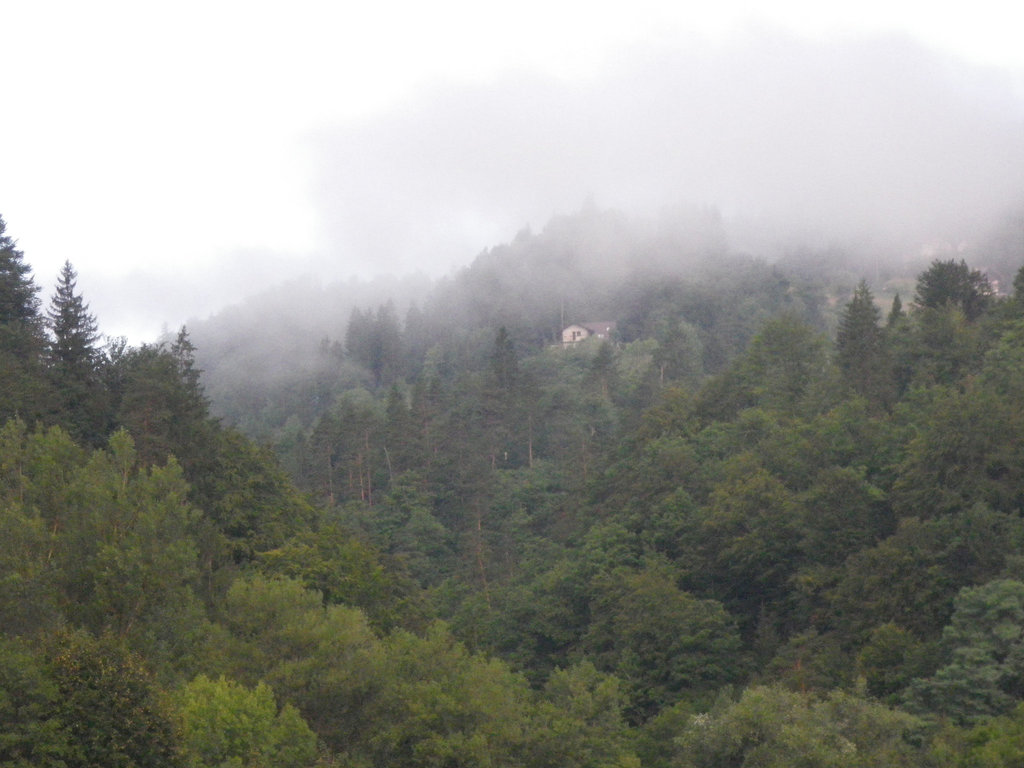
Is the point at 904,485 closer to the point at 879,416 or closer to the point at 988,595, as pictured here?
the point at 988,595

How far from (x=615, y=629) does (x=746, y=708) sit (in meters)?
15.0

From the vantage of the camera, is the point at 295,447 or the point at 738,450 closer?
the point at 738,450

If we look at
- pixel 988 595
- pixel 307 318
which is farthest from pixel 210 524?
pixel 307 318

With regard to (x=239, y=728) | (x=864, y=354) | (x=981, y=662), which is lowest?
(x=981, y=662)

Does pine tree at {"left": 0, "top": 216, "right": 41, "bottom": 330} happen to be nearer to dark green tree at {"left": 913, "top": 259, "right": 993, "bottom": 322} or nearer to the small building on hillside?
dark green tree at {"left": 913, "top": 259, "right": 993, "bottom": 322}

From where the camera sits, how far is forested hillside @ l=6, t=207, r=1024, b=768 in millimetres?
24109

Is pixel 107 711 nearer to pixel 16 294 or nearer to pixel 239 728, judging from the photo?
pixel 239 728

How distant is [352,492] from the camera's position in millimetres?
71188

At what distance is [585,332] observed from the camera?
108 m

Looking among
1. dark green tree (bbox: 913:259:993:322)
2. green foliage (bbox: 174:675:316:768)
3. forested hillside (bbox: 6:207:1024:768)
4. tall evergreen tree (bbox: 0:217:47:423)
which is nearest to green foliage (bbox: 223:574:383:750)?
forested hillside (bbox: 6:207:1024:768)

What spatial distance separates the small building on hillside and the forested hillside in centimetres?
2558

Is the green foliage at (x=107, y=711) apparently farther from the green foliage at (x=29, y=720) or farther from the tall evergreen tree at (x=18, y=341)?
the tall evergreen tree at (x=18, y=341)

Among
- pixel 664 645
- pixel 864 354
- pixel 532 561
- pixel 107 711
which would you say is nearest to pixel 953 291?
pixel 864 354

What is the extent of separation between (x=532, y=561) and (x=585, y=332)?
5394 cm
